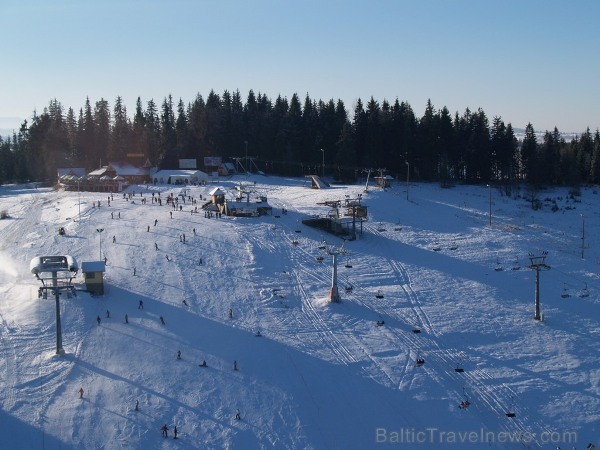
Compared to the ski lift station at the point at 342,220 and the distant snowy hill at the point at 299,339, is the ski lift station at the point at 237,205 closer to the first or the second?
the distant snowy hill at the point at 299,339

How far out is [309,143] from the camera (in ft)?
279

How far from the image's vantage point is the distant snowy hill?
26.9 metres

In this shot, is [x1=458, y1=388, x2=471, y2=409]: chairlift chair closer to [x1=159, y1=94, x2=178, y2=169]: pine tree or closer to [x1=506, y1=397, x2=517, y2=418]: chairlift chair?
[x1=506, y1=397, x2=517, y2=418]: chairlift chair

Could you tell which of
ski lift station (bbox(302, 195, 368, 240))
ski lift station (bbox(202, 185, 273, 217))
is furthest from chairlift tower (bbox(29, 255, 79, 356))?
ski lift station (bbox(302, 195, 368, 240))

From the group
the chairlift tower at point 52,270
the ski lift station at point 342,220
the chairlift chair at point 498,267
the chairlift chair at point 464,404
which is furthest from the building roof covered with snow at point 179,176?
the chairlift chair at point 464,404

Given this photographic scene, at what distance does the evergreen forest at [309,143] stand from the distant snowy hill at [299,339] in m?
24.4

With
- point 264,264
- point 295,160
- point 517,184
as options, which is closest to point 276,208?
point 264,264

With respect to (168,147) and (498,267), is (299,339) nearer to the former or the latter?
(498,267)

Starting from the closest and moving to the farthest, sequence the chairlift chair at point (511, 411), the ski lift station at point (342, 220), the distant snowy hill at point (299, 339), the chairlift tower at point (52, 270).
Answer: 1. the distant snowy hill at point (299, 339)
2. the chairlift chair at point (511, 411)
3. the chairlift tower at point (52, 270)
4. the ski lift station at point (342, 220)

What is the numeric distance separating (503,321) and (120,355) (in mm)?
19927

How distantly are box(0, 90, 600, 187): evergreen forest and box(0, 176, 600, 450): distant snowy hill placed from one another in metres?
24.4

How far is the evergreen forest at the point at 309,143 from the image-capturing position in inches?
3140

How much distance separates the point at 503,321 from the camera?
36.7 m

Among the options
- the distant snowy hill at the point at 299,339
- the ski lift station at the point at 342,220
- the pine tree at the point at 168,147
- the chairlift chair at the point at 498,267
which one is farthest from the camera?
the pine tree at the point at 168,147
